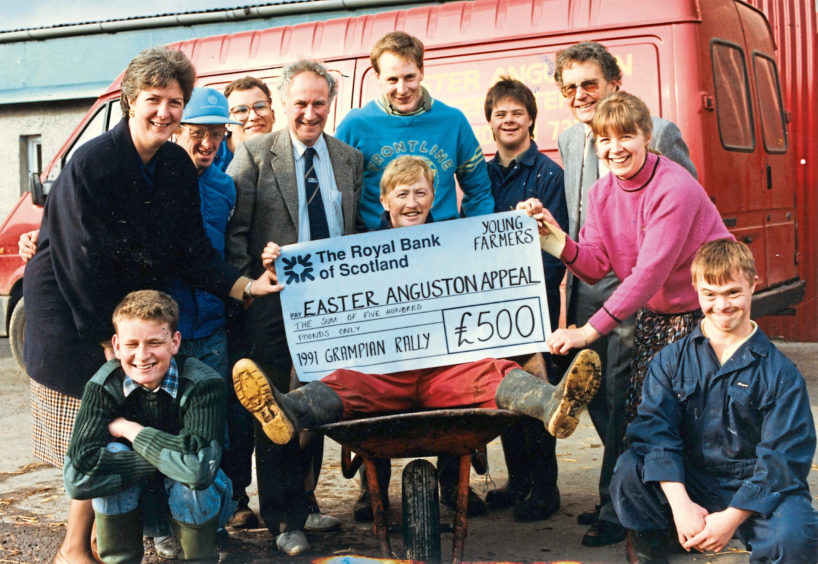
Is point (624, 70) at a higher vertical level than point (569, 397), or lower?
higher

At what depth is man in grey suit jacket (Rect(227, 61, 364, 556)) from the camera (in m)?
4.04

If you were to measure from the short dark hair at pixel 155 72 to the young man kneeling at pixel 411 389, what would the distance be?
77cm

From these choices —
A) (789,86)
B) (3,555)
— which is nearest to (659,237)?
(3,555)

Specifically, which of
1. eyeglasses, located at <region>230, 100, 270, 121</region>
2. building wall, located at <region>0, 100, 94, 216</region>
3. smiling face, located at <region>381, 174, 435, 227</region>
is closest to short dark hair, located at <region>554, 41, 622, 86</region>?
smiling face, located at <region>381, 174, 435, 227</region>

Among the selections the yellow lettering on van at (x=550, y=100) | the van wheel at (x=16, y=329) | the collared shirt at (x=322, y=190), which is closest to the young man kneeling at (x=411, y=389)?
the collared shirt at (x=322, y=190)

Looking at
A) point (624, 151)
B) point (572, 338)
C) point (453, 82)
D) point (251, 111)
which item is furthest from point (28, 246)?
point (453, 82)

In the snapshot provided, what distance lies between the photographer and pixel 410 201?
387cm

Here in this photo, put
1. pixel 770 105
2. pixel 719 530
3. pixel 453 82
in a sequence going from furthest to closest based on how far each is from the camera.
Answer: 1. pixel 770 105
2. pixel 453 82
3. pixel 719 530

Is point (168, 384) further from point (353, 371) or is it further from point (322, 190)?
point (322, 190)

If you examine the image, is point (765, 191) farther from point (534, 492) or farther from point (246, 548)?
point (246, 548)

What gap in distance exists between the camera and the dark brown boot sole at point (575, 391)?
3.04 meters

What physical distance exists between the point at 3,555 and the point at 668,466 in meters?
2.81

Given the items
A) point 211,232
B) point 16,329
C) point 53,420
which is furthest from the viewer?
point 16,329

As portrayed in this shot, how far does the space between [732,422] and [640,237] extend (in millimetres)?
856
